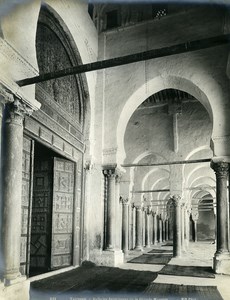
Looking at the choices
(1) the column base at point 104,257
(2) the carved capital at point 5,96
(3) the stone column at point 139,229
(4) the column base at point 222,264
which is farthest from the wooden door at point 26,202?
(3) the stone column at point 139,229

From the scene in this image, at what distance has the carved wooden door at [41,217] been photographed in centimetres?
854

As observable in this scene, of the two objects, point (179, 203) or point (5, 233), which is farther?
point (179, 203)

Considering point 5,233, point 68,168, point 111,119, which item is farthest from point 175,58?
point 5,233

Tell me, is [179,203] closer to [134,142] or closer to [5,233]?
[134,142]

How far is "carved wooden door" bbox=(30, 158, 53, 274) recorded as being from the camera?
8.54 m

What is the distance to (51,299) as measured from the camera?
210 inches

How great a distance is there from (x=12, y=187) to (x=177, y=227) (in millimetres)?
9638

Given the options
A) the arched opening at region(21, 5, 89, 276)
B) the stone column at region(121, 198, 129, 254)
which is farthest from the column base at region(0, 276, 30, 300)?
the stone column at region(121, 198, 129, 254)

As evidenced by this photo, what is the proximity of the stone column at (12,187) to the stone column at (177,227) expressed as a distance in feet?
29.5

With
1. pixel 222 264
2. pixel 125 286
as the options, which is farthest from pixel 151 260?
pixel 125 286

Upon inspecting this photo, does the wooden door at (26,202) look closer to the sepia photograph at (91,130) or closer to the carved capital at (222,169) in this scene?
the sepia photograph at (91,130)

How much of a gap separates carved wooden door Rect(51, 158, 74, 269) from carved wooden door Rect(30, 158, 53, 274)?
126 millimetres

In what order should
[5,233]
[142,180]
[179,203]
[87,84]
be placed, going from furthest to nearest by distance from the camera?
[142,180]
[179,203]
[87,84]
[5,233]

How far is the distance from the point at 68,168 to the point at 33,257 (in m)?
2.42
